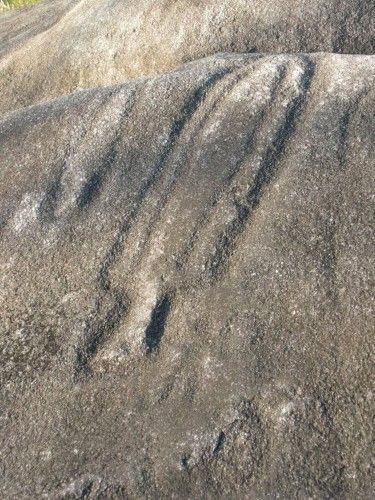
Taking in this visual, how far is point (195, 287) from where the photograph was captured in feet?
6.36

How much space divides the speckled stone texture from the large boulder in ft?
2.22

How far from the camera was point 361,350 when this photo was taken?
1.73 meters

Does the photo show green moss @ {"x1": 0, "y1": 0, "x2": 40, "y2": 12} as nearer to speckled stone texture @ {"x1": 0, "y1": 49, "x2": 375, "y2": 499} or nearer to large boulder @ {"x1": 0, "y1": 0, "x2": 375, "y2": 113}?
large boulder @ {"x1": 0, "y1": 0, "x2": 375, "y2": 113}

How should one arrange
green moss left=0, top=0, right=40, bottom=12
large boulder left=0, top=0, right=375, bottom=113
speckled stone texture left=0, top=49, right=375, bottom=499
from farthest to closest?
green moss left=0, top=0, right=40, bottom=12 < large boulder left=0, top=0, right=375, bottom=113 < speckled stone texture left=0, top=49, right=375, bottom=499

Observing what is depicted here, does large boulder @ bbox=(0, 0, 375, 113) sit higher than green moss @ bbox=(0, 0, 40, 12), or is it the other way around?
large boulder @ bbox=(0, 0, 375, 113)

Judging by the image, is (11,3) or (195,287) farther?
(11,3)

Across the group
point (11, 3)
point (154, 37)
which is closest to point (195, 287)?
point (154, 37)

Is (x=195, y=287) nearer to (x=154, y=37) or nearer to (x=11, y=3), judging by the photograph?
(x=154, y=37)

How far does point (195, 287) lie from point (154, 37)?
1.66 m

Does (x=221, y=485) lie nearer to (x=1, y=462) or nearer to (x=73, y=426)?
(x=73, y=426)

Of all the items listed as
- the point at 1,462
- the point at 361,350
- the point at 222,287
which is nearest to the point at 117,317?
the point at 222,287

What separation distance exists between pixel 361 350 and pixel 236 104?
85cm

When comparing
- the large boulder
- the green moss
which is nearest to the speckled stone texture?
the large boulder

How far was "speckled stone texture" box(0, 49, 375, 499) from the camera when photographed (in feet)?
5.48
